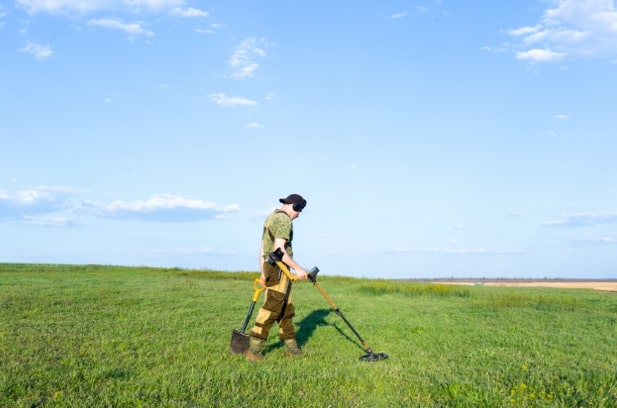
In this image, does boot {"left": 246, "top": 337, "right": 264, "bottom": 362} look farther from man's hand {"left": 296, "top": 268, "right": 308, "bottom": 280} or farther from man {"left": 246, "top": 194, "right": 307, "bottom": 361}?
man's hand {"left": 296, "top": 268, "right": 308, "bottom": 280}

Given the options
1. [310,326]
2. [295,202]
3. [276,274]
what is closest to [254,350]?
[276,274]

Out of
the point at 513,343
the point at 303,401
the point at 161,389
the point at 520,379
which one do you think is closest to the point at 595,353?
the point at 513,343

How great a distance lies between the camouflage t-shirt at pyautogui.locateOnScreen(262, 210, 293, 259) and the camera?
31.8ft

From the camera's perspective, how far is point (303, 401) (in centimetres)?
688

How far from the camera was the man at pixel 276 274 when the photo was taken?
964 centimetres

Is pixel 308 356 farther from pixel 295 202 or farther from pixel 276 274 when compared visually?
pixel 295 202

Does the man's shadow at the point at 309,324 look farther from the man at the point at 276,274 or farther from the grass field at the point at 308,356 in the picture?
the man at the point at 276,274

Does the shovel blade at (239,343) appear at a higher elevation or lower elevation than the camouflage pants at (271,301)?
lower

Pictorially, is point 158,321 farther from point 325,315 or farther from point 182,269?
point 182,269

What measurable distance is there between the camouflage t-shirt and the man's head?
0.22m

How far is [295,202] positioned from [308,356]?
119 inches

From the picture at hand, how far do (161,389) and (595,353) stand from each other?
29.1 ft

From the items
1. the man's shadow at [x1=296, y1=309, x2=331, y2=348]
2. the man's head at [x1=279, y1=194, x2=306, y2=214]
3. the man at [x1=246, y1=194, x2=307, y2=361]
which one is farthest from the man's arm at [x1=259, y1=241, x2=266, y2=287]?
the man's shadow at [x1=296, y1=309, x2=331, y2=348]

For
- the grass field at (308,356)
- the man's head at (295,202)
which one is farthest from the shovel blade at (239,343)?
the man's head at (295,202)
